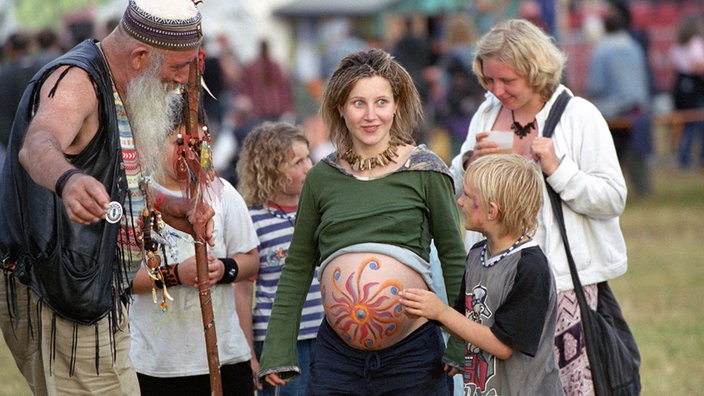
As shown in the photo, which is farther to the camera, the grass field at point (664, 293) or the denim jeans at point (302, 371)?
the grass field at point (664, 293)

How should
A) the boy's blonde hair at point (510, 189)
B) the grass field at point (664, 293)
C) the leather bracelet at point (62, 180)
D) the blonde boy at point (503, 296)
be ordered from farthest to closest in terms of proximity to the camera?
the grass field at point (664, 293)
the boy's blonde hair at point (510, 189)
the blonde boy at point (503, 296)
the leather bracelet at point (62, 180)

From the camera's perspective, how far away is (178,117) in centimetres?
404

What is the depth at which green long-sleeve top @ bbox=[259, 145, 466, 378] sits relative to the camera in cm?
383

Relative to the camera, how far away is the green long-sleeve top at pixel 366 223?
3828 mm

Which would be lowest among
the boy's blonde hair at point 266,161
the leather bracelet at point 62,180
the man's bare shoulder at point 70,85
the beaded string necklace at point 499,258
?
the beaded string necklace at point 499,258

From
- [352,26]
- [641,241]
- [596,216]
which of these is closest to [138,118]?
[596,216]

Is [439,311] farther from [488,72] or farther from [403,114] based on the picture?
[488,72]

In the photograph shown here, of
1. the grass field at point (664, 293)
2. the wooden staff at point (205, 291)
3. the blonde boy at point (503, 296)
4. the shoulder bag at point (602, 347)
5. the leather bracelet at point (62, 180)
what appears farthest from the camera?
the grass field at point (664, 293)

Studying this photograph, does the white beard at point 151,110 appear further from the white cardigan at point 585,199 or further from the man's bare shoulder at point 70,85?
the white cardigan at point 585,199

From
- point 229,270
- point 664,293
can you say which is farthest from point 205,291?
point 664,293

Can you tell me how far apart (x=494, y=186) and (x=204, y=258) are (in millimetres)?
1085

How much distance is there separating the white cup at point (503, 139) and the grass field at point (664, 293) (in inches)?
86.9

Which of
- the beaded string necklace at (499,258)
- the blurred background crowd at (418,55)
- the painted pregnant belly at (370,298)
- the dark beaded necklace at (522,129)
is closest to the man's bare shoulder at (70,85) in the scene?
the painted pregnant belly at (370,298)

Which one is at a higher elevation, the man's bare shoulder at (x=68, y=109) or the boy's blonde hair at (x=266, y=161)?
the man's bare shoulder at (x=68, y=109)
